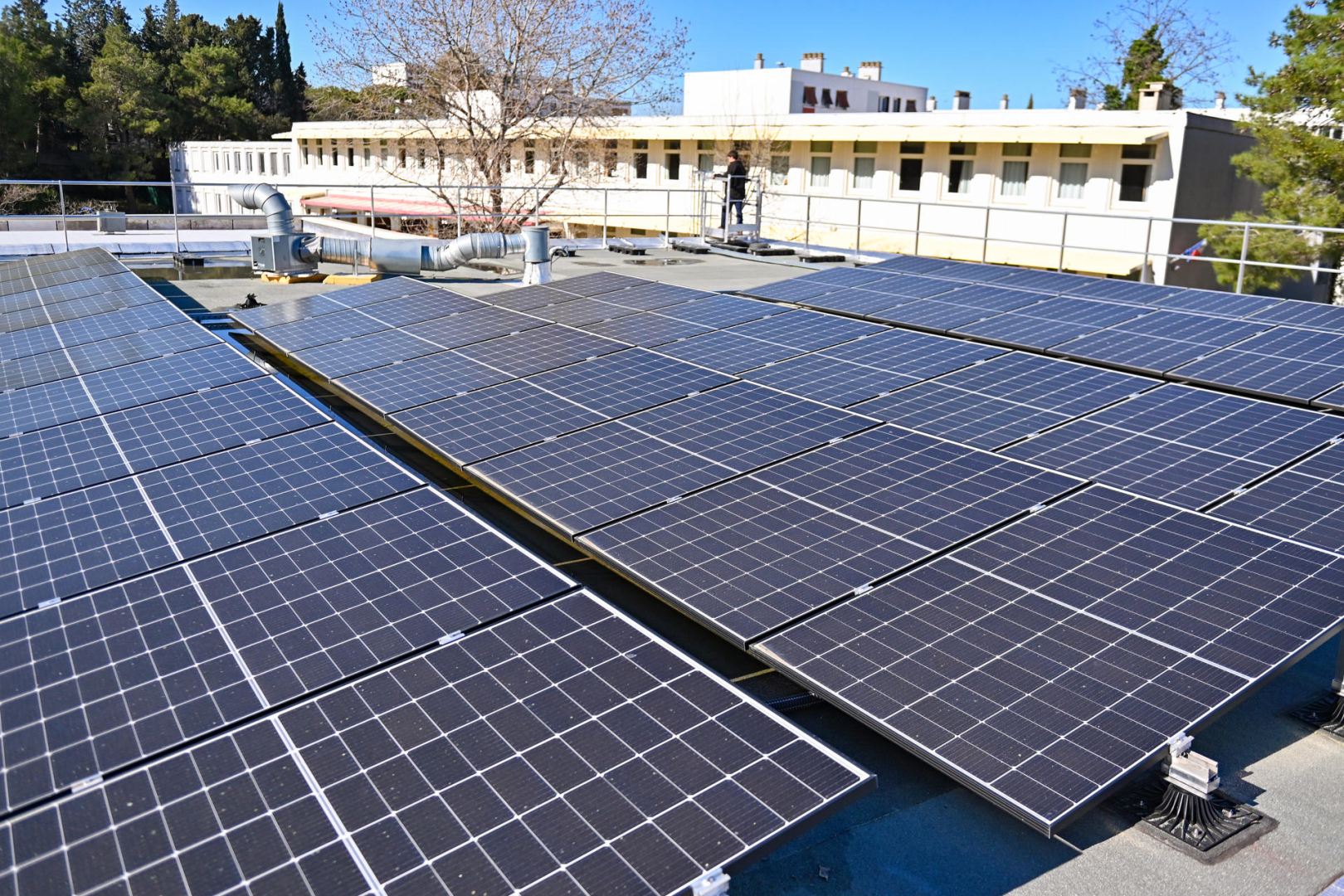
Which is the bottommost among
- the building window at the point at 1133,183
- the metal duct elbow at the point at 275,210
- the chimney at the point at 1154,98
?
the metal duct elbow at the point at 275,210

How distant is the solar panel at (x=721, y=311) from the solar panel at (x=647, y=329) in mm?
214

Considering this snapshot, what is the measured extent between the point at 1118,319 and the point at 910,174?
98.2 feet

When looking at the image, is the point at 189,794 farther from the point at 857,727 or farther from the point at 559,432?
the point at 559,432

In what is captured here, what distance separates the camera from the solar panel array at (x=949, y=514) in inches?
187

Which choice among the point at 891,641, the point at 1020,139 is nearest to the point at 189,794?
the point at 891,641

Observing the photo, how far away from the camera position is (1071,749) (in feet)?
14.3

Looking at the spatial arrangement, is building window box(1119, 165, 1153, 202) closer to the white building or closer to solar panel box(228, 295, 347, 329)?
the white building

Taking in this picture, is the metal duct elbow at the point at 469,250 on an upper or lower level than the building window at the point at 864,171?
lower

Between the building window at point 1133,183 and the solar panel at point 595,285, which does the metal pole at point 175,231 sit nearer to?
the solar panel at point 595,285

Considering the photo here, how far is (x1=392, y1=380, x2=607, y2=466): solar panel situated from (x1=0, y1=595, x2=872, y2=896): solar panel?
374 centimetres

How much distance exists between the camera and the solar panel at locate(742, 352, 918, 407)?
31.0ft

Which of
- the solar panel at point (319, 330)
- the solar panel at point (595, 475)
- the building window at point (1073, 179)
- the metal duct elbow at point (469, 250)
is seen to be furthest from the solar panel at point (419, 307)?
the building window at point (1073, 179)

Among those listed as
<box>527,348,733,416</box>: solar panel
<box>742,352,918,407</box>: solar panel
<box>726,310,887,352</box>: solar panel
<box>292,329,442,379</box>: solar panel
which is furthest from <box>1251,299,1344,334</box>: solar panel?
<box>292,329,442,379</box>: solar panel

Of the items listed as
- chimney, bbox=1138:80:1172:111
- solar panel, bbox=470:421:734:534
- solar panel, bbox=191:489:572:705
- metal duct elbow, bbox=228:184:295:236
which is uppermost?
chimney, bbox=1138:80:1172:111
